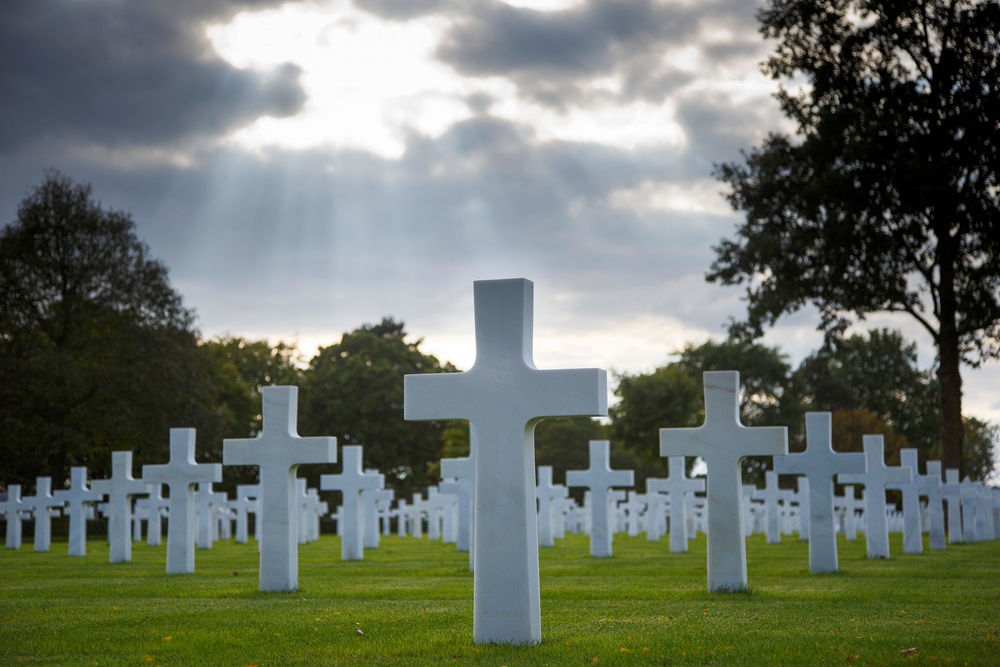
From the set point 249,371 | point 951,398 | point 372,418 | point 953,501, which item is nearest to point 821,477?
point 953,501

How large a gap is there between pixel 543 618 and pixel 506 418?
2561 mm

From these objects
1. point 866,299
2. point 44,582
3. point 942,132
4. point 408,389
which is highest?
point 942,132

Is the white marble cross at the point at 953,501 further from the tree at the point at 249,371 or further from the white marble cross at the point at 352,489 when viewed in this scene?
the tree at the point at 249,371

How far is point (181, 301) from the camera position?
4253 centimetres

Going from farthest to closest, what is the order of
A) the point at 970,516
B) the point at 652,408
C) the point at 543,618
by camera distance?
the point at 652,408, the point at 970,516, the point at 543,618

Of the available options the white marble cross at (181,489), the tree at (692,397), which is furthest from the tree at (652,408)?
the white marble cross at (181,489)

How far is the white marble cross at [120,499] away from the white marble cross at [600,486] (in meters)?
8.47

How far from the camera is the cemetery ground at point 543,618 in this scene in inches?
300

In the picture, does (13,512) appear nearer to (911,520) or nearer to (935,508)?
(911,520)

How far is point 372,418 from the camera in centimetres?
5903

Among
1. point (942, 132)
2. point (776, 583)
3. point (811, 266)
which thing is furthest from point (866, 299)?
point (776, 583)

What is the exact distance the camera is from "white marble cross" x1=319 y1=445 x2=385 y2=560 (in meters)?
22.2

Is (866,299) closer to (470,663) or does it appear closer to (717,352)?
(470,663)

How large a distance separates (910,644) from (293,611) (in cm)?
575
